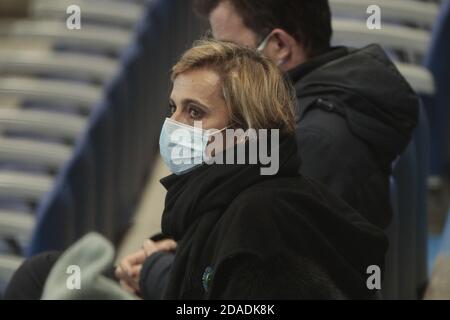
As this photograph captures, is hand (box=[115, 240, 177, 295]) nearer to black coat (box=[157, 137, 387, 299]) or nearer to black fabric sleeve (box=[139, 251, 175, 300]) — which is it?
black fabric sleeve (box=[139, 251, 175, 300])

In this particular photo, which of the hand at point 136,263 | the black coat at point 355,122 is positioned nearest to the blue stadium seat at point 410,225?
the black coat at point 355,122

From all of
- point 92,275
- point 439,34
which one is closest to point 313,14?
point 92,275

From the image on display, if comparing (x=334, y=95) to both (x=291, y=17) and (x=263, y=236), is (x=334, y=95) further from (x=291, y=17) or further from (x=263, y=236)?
(x=263, y=236)

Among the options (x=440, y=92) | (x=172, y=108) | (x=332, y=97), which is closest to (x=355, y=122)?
(x=332, y=97)

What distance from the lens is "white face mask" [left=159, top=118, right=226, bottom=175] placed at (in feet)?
4.42

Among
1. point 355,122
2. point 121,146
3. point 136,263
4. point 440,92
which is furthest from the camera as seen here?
point 121,146

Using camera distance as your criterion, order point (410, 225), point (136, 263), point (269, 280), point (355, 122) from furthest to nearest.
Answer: point (410, 225)
point (136, 263)
point (355, 122)
point (269, 280)

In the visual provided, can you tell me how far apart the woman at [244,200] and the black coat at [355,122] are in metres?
0.34

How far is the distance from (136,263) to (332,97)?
405 millimetres

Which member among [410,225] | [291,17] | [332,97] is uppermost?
[291,17]

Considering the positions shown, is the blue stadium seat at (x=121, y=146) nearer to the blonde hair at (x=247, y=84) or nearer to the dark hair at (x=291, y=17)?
the dark hair at (x=291, y=17)

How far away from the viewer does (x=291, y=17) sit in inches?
73.2
